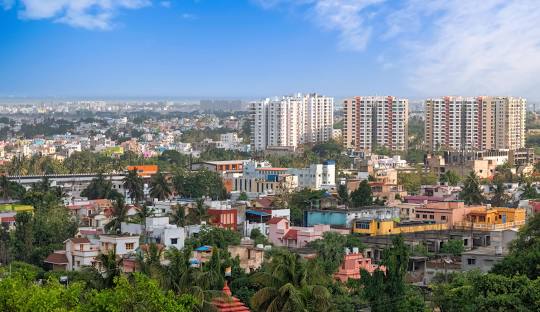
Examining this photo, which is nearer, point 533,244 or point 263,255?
point 533,244

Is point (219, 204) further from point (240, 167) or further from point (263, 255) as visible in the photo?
point (240, 167)

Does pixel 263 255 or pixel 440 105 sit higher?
pixel 440 105

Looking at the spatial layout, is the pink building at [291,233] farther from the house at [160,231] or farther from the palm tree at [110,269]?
the palm tree at [110,269]

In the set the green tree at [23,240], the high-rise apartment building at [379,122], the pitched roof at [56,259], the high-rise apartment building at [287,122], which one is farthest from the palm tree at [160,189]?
the high-rise apartment building at [287,122]

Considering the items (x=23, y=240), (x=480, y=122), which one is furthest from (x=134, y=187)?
(x=480, y=122)

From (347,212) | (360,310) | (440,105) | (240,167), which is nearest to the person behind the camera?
(360,310)

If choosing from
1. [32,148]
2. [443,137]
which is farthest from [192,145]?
[443,137]
